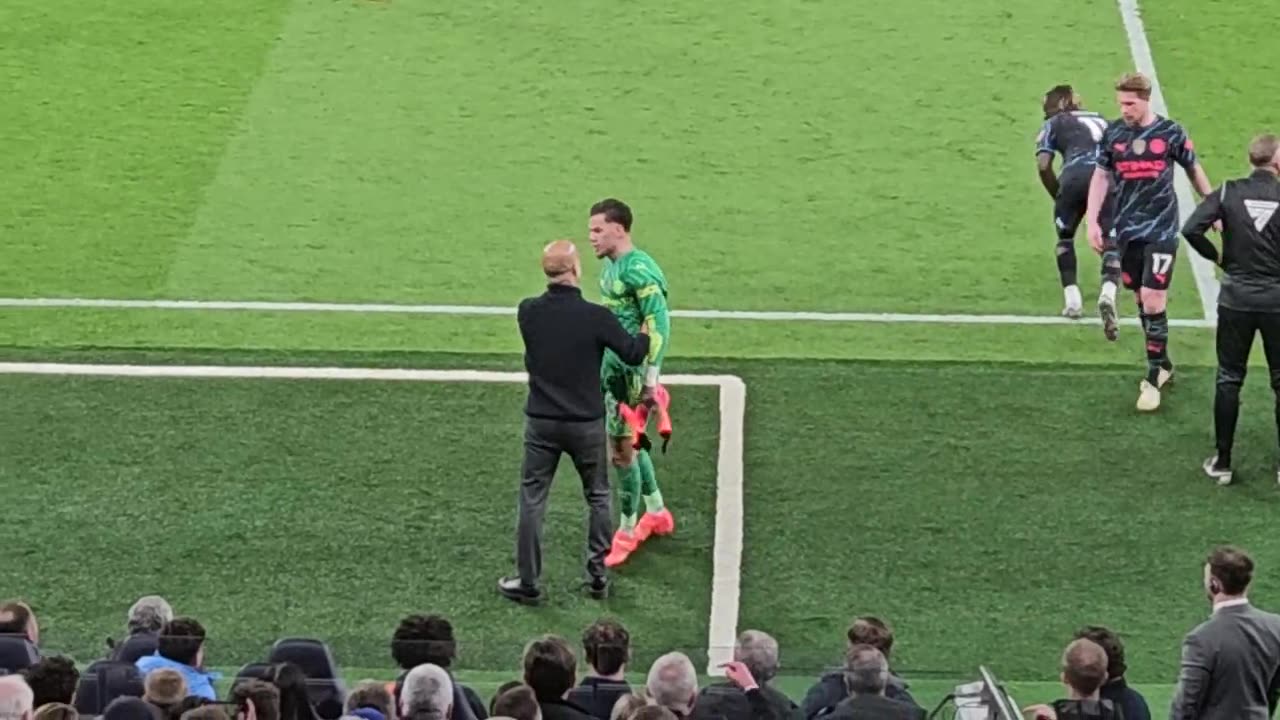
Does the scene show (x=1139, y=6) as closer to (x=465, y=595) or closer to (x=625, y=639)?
(x=465, y=595)

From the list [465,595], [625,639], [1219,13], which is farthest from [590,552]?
[1219,13]

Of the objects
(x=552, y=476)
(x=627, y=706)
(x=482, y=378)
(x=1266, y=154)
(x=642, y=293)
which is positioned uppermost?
(x=1266, y=154)

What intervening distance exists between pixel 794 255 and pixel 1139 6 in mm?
5304

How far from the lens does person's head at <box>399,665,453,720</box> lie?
7.07 meters

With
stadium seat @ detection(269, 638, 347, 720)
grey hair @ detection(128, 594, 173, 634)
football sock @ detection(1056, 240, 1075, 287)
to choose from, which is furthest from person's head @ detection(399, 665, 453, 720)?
football sock @ detection(1056, 240, 1075, 287)

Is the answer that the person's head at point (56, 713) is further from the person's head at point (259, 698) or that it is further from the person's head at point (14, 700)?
the person's head at point (259, 698)

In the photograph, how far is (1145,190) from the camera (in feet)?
38.2

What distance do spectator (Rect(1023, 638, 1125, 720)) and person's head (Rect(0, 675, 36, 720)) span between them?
327 centimetres

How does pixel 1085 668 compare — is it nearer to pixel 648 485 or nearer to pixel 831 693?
pixel 831 693

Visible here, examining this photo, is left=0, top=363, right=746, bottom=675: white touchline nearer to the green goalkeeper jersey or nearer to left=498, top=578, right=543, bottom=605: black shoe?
left=498, top=578, right=543, bottom=605: black shoe

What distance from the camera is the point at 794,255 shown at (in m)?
14.4

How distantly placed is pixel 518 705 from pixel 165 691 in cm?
116

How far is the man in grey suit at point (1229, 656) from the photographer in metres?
7.67

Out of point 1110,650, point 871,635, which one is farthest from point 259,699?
point 1110,650
